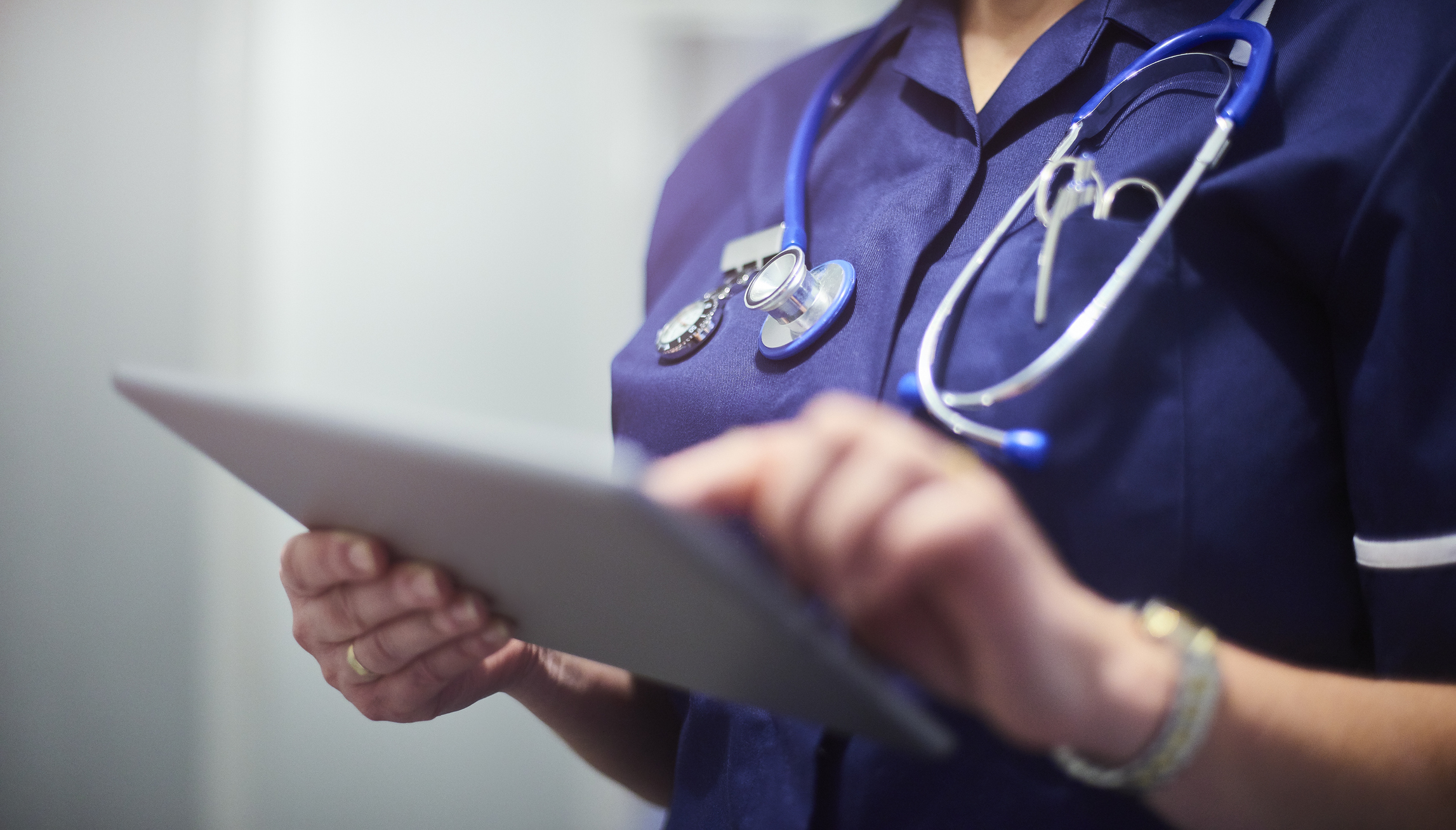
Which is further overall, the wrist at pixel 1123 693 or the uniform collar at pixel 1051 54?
the uniform collar at pixel 1051 54

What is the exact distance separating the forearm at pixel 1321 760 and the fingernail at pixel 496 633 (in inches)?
13.1

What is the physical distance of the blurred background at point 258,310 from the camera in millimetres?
1238

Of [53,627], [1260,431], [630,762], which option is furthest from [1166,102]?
[53,627]

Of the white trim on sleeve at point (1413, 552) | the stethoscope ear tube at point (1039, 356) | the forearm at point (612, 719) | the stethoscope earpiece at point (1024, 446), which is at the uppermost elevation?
the stethoscope ear tube at point (1039, 356)

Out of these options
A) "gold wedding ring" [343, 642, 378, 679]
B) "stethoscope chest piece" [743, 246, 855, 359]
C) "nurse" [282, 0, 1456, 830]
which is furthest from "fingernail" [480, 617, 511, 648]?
"stethoscope chest piece" [743, 246, 855, 359]

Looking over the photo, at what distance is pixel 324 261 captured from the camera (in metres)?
1.43

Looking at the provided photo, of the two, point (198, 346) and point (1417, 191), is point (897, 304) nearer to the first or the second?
point (1417, 191)

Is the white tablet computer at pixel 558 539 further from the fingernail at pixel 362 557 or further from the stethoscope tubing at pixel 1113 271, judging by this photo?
the stethoscope tubing at pixel 1113 271

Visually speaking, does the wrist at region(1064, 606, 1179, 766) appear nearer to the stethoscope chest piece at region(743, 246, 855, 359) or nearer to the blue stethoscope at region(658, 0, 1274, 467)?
the blue stethoscope at region(658, 0, 1274, 467)

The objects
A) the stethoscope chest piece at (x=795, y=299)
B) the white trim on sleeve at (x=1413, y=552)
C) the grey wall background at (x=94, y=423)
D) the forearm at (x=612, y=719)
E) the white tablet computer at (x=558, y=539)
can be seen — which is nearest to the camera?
the white tablet computer at (x=558, y=539)

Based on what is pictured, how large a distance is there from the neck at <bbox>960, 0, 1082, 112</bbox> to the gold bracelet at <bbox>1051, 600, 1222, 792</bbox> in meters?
0.41

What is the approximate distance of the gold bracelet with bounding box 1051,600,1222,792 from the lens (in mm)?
280

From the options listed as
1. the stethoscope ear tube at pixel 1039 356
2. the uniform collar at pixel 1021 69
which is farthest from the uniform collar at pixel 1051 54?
the stethoscope ear tube at pixel 1039 356

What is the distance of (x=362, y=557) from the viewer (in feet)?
1.30
